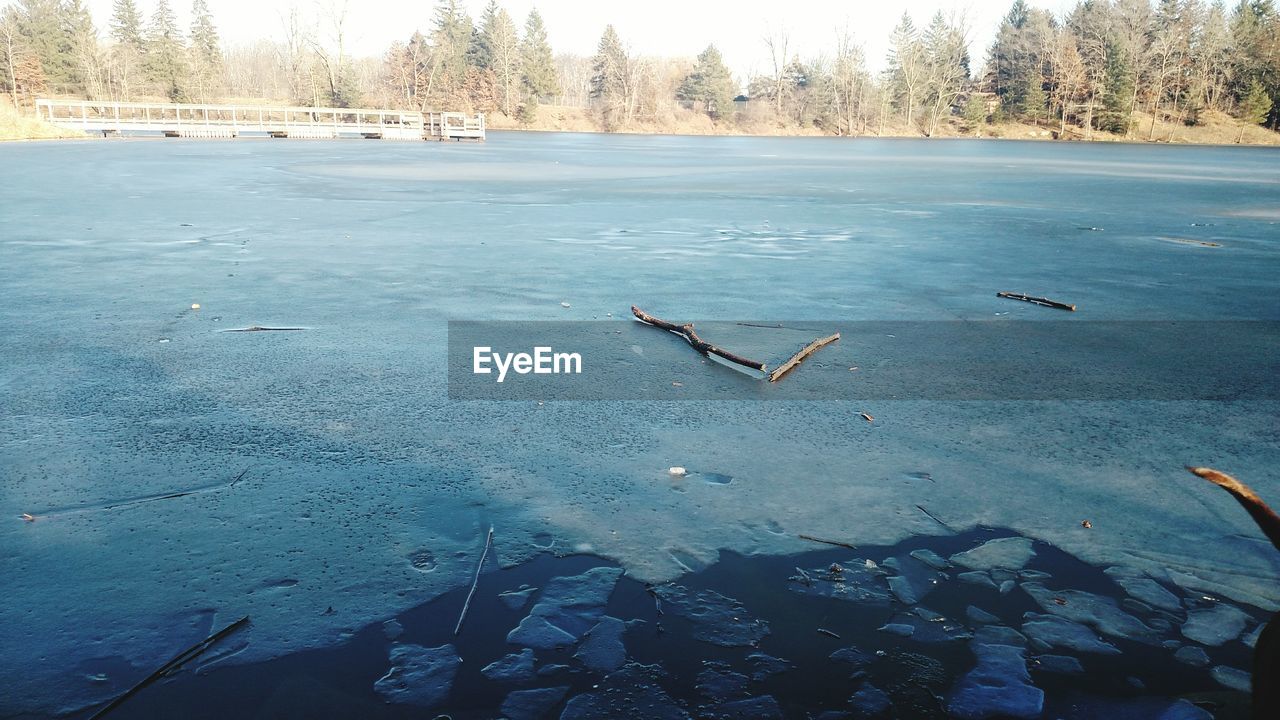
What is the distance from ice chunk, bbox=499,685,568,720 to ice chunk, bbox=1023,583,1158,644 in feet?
5.70

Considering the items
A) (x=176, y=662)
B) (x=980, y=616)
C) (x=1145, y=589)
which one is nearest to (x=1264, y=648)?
(x=980, y=616)

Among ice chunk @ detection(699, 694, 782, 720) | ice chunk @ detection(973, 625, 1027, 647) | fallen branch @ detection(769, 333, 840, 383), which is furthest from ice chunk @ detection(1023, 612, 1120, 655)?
fallen branch @ detection(769, 333, 840, 383)

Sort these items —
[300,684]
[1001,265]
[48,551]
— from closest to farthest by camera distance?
[300,684] < [48,551] < [1001,265]

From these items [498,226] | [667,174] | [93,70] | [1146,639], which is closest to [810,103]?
[93,70]

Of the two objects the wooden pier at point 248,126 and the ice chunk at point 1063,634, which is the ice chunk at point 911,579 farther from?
the wooden pier at point 248,126

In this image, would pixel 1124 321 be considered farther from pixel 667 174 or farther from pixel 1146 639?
pixel 667 174

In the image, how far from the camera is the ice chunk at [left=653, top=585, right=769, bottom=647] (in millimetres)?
2811

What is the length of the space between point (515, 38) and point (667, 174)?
82.0m

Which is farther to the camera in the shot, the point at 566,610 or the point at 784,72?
the point at 784,72

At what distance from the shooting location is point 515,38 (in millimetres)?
101438

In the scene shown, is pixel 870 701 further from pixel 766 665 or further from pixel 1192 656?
pixel 1192 656

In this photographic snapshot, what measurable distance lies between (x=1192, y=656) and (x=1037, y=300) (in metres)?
6.30

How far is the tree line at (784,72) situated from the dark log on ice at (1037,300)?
87.1 metres

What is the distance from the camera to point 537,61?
101875 mm
